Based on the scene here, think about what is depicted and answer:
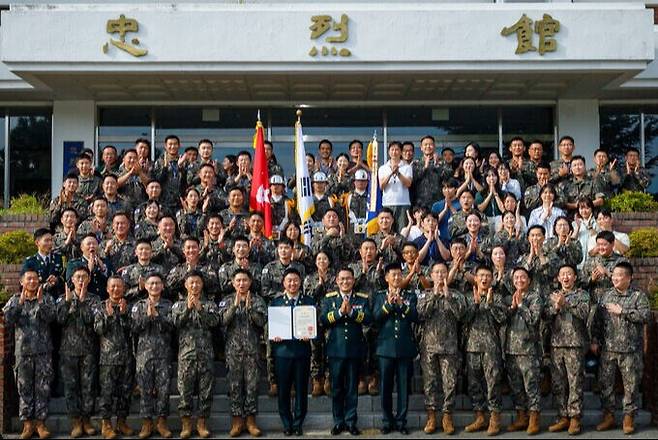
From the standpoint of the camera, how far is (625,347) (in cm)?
822

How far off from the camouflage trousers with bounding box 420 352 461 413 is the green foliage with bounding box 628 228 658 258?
140 inches

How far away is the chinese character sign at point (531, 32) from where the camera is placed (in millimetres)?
12273

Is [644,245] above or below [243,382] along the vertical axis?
above

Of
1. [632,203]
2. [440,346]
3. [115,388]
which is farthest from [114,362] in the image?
[632,203]

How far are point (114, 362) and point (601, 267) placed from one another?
537cm

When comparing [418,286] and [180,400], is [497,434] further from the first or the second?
[180,400]

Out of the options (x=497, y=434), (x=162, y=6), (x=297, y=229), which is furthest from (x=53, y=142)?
(x=497, y=434)

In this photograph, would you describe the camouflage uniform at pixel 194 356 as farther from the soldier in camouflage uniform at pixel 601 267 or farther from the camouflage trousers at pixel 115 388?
the soldier in camouflage uniform at pixel 601 267

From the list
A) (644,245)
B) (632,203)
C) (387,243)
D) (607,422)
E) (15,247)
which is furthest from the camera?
(632,203)

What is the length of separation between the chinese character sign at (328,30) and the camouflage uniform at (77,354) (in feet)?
19.2

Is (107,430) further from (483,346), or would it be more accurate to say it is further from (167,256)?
(483,346)

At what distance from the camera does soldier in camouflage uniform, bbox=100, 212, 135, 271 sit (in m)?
9.09

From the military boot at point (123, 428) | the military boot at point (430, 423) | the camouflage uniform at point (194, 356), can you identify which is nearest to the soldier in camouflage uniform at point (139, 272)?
the camouflage uniform at point (194, 356)

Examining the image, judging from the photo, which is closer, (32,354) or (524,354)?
(32,354)
